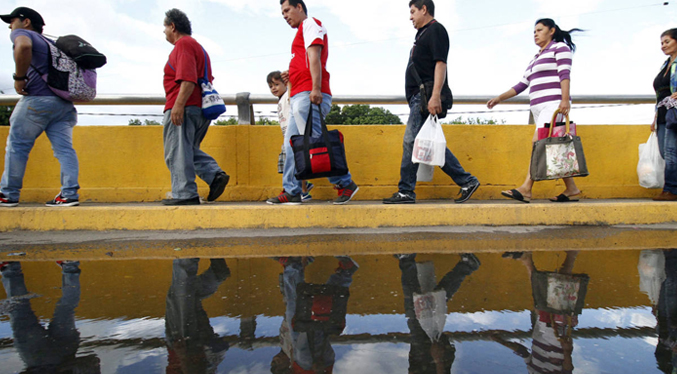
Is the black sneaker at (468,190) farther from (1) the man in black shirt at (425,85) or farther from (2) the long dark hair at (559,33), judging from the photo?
(2) the long dark hair at (559,33)

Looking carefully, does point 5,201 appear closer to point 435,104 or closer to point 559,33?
point 435,104

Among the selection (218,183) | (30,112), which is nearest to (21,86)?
(30,112)

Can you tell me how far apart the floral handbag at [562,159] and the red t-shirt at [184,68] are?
337 centimetres

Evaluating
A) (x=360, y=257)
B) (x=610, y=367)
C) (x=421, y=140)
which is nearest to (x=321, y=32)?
(x=421, y=140)

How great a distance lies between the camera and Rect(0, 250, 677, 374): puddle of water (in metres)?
1.56

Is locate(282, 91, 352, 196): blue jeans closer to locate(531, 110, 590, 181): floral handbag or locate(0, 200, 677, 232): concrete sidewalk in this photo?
locate(0, 200, 677, 232): concrete sidewalk

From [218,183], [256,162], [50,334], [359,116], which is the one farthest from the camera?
[359,116]

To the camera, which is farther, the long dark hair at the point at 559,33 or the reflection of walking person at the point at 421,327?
the long dark hair at the point at 559,33

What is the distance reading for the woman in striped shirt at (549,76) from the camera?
4695mm

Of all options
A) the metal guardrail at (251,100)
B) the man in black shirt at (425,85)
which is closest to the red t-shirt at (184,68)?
the metal guardrail at (251,100)

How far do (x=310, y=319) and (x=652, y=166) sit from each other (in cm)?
493

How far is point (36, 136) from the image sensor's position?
454 centimetres

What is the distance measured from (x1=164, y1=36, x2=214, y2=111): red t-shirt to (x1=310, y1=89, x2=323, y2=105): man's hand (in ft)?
3.76

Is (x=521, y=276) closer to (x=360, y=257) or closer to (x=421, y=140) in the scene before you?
(x=360, y=257)
